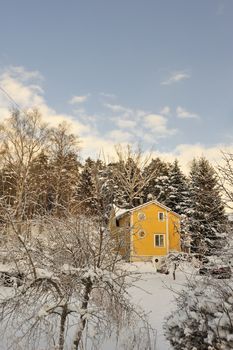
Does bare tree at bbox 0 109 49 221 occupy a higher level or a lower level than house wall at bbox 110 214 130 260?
higher

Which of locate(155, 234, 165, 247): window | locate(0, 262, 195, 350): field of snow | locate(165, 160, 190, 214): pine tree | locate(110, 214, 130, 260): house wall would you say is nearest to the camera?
locate(110, 214, 130, 260): house wall

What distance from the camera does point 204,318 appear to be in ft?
16.4

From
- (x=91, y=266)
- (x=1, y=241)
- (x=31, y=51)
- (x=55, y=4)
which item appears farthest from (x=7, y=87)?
(x=91, y=266)

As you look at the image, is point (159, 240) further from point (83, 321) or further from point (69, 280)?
point (69, 280)

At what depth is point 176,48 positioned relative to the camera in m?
10.9

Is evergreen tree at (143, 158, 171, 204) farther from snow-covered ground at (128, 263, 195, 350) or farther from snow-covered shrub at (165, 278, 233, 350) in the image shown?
snow-covered shrub at (165, 278, 233, 350)

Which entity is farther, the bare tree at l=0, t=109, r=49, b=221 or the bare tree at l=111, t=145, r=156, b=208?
the bare tree at l=111, t=145, r=156, b=208

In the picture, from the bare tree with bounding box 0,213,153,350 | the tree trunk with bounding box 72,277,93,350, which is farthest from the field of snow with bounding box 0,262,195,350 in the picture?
the tree trunk with bounding box 72,277,93,350

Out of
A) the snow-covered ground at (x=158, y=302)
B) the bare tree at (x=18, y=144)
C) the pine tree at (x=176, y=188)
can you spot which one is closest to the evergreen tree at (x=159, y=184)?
the pine tree at (x=176, y=188)

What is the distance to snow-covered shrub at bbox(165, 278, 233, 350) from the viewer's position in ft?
15.6

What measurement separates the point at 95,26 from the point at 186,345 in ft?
23.0

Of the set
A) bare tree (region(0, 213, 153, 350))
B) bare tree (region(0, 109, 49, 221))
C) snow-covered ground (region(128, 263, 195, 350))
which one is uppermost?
bare tree (region(0, 109, 49, 221))

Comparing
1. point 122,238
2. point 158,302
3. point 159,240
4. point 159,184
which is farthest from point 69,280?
point 159,184

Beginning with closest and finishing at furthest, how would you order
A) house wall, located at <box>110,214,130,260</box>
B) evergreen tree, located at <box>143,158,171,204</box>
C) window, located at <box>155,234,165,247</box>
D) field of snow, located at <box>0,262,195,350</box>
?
house wall, located at <box>110,214,130,260</box> < field of snow, located at <box>0,262,195,350</box> < window, located at <box>155,234,165,247</box> < evergreen tree, located at <box>143,158,171,204</box>
